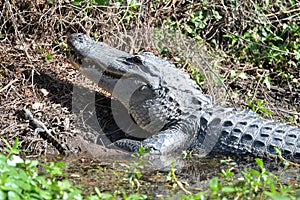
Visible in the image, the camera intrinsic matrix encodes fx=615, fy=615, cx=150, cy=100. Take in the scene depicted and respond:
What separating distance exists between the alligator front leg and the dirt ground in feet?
0.84

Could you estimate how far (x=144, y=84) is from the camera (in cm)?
582

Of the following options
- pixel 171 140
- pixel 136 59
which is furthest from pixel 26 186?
pixel 136 59

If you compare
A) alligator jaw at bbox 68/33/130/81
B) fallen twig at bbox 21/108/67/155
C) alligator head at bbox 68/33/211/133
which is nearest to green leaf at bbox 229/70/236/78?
alligator head at bbox 68/33/211/133

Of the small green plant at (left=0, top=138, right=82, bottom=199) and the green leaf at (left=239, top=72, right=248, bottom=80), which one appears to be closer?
the small green plant at (left=0, top=138, right=82, bottom=199)

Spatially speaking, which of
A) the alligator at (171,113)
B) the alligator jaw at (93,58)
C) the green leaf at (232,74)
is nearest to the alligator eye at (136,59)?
the alligator at (171,113)

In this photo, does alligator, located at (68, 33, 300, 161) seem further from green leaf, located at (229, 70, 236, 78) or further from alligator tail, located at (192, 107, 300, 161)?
green leaf, located at (229, 70, 236, 78)

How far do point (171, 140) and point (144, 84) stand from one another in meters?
0.64

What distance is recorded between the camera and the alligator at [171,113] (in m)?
5.50

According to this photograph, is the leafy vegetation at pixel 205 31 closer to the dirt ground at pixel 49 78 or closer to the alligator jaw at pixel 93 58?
the dirt ground at pixel 49 78

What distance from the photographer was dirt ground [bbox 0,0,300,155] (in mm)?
5430

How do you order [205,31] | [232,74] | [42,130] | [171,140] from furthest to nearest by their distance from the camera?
[205,31] < [232,74] < [171,140] < [42,130]

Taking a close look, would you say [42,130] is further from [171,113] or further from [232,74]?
[232,74]

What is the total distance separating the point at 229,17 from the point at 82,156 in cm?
326

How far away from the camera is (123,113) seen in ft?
19.6
